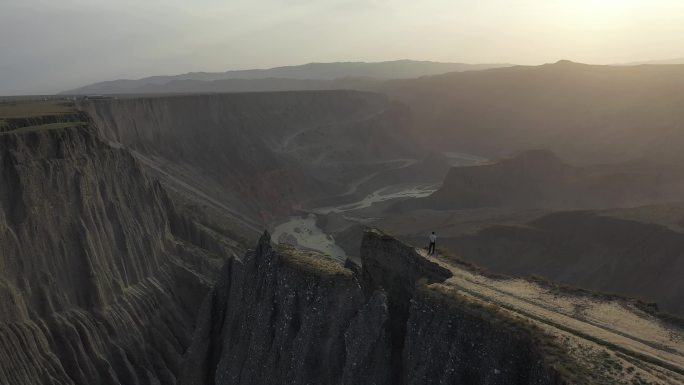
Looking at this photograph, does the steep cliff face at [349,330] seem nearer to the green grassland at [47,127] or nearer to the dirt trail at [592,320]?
the dirt trail at [592,320]

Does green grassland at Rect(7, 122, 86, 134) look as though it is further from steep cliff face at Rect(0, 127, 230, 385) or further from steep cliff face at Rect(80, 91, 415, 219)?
steep cliff face at Rect(80, 91, 415, 219)

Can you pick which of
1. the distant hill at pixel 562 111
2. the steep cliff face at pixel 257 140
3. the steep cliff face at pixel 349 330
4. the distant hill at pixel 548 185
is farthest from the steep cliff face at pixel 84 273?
the distant hill at pixel 562 111

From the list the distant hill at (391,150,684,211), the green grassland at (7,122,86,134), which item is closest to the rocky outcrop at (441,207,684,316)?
the distant hill at (391,150,684,211)

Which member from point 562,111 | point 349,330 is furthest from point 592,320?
point 562,111

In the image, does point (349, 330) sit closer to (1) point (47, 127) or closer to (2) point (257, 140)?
(1) point (47, 127)

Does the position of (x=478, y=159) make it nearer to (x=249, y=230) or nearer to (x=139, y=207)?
(x=249, y=230)
